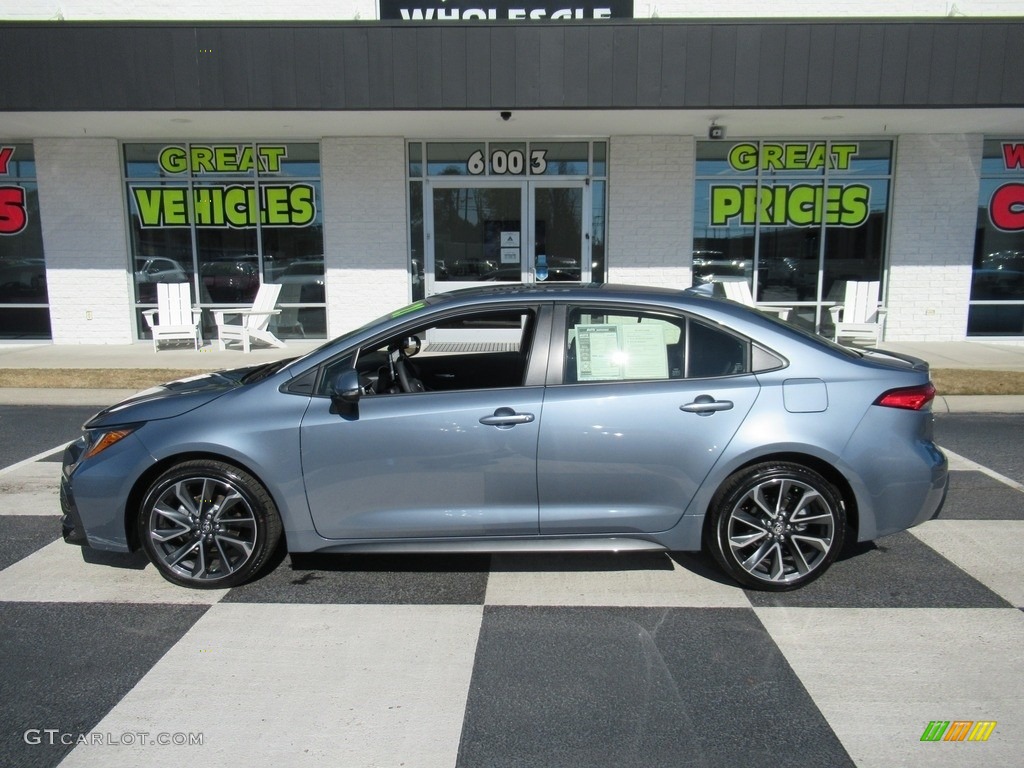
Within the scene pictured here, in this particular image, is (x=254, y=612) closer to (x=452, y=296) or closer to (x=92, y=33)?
(x=452, y=296)

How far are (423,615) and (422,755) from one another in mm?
1125

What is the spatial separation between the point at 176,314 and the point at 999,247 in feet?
45.5

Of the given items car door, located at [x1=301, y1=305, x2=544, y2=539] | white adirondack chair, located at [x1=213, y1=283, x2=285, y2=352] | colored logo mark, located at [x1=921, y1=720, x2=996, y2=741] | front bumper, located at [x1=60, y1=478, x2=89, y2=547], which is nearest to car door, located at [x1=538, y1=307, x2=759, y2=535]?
car door, located at [x1=301, y1=305, x2=544, y2=539]

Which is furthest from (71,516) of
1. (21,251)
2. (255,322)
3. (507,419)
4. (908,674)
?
(21,251)

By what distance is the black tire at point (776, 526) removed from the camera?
4.11 m

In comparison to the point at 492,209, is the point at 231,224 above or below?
below

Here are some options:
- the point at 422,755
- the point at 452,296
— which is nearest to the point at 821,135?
the point at 452,296

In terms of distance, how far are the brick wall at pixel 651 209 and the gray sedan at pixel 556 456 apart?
356 inches

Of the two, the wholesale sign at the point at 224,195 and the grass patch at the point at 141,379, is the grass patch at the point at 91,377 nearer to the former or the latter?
the grass patch at the point at 141,379

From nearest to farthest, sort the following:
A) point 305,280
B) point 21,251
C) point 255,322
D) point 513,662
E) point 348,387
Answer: point 513,662 → point 348,387 → point 255,322 → point 305,280 → point 21,251

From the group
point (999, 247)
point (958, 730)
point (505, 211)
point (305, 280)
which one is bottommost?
point (958, 730)

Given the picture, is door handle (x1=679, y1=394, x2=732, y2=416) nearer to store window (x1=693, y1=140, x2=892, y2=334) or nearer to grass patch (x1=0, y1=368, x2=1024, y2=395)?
grass patch (x1=0, y1=368, x2=1024, y2=395)

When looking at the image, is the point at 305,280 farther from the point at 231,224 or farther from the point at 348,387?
the point at 348,387

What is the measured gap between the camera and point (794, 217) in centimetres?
1337
